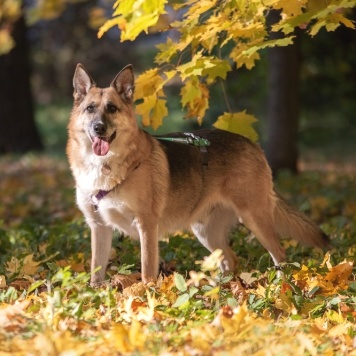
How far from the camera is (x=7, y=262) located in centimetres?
559

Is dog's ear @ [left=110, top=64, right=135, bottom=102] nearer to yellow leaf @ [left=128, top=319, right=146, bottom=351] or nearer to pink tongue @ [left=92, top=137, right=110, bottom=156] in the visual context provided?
pink tongue @ [left=92, top=137, right=110, bottom=156]

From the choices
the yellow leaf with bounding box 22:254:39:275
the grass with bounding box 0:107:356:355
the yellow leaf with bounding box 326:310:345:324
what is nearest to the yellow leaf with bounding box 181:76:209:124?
the grass with bounding box 0:107:356:355

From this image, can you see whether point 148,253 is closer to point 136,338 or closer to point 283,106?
point 136,338

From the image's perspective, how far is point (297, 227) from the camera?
20.8 ft

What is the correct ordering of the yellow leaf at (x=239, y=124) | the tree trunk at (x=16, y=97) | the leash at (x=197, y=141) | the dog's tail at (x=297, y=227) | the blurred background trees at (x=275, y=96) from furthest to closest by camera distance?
the tree trunk at (x=16, y=97) → the blurred background trees at (x=275, y=96) → the yellow leaf at (x=239, y=124) → the dog's tail at (x=297, y=227) → the leash at (x=197, y=141)

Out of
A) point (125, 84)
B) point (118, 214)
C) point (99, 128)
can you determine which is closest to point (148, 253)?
point (118, 214)

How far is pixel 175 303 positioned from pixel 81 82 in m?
2.07

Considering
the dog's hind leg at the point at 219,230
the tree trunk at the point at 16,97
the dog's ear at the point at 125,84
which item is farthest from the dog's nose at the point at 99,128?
the tree trunk at the point at 16,97

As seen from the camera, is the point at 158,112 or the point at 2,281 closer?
the point at 2,281

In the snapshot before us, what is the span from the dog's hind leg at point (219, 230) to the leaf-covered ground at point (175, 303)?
0.14m

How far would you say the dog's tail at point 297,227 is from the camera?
6293 mm

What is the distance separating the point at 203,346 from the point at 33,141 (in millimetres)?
14925

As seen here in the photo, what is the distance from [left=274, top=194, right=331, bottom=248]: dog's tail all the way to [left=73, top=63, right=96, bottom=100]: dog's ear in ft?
6.39

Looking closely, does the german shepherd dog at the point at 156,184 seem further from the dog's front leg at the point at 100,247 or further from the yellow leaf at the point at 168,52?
the yellow leaf at the point at 168,52
